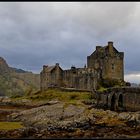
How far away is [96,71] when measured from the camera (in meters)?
89.9

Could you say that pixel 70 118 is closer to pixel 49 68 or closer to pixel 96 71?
pixel 96 71

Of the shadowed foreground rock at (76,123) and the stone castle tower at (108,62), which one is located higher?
the stone castle tower at (108,62)

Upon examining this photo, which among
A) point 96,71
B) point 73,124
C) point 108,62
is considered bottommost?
point 73,124

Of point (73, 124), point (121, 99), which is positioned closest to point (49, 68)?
point (121, 99)

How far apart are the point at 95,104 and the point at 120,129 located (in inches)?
1164

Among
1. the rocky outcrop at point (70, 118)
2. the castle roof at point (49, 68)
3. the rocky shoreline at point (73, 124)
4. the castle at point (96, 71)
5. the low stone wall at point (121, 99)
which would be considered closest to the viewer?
the rocky shoreline at point (73, 124)

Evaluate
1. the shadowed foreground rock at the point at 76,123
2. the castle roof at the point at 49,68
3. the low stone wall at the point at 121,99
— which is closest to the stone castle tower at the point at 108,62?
the castle roof at the point at 49,68

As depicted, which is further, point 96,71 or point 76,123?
point 96,71

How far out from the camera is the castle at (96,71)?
8925 cm

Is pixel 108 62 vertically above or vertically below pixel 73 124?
above

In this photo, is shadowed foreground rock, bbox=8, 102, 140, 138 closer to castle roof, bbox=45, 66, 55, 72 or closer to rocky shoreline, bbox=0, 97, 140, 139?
rocky shoreline, bbox=0, 97, 140, 139

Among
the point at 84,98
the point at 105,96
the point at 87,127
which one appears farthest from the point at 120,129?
the point at 84,98

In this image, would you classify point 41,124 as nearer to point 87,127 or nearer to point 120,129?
point 87,127

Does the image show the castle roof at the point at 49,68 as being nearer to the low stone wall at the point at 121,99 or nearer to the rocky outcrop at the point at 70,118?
the low stone wall at the point at 121,99
